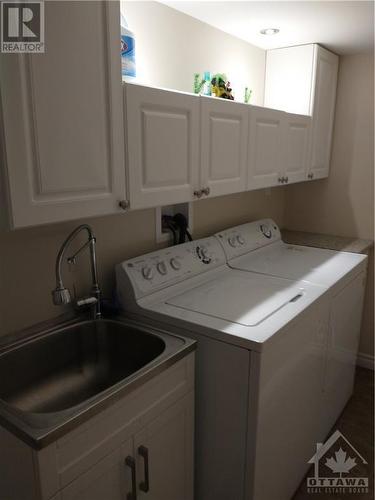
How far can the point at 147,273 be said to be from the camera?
5.88ft

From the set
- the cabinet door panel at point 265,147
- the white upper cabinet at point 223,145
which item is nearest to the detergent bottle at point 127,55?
the white upper cabinet at point 223,145

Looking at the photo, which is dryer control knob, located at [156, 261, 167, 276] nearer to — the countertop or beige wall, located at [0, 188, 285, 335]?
beige wall, located at [0, 188, 285, 335]

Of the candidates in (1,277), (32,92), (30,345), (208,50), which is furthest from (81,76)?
(208,50)

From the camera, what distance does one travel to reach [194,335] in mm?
1568

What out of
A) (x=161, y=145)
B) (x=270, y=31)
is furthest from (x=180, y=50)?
(x=161, y=145)

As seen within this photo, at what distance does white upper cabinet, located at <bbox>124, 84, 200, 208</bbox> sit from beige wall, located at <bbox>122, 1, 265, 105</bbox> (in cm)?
43

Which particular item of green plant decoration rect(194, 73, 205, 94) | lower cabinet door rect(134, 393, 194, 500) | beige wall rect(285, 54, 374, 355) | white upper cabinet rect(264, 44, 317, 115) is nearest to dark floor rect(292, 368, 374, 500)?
beige wall rect(285, 54, 374, 355)

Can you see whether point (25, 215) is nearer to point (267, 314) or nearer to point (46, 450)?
point (46, 450)

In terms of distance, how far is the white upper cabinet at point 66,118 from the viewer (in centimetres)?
103

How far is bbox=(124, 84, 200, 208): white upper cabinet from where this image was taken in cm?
137

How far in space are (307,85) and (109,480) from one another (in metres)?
2.43

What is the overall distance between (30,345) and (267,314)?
36.3 inches
